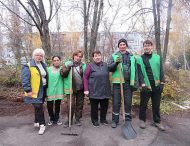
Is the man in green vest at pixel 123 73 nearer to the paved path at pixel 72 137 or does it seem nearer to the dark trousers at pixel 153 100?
the dark trousers at pixel 153 100

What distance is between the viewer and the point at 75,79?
5895mm

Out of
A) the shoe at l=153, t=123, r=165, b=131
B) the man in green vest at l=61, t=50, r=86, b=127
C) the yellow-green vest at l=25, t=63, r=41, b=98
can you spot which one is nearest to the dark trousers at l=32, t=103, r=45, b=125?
the yellow-green vest at l=25, t=63, r=41, b=98

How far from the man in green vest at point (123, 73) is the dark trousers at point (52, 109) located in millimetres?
1317

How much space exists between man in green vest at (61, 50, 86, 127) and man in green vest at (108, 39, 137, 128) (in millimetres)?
692

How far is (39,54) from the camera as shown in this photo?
565 cm

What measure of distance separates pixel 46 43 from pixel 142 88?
18.1 ft

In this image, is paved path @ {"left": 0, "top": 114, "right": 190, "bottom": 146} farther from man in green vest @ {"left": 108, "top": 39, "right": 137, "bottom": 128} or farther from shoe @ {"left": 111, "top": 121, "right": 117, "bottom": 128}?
man in green vest @ {"left": 108, "top": 39, "right": 137, "bottom": 128}

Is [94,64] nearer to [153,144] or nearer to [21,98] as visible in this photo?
[153,144]

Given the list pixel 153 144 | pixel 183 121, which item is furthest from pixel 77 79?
pixel 183 121

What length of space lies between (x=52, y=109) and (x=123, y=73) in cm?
186

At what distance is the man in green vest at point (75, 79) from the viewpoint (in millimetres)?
5793

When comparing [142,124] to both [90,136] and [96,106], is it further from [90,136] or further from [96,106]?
[90,136]

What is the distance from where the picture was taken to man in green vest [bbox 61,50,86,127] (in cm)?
579

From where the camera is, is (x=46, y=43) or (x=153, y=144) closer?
(x=153, y=144)
